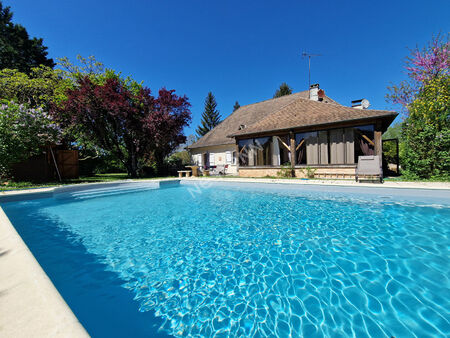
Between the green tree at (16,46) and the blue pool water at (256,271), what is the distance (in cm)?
3115

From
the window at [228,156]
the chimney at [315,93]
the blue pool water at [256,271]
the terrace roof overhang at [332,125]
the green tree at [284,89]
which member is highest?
the green tree at [284,89]

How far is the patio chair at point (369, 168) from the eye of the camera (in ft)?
28.4

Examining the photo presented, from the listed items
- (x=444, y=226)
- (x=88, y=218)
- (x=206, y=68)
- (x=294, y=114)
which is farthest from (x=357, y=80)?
(x=88, y=218)

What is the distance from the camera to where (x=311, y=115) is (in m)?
12.2

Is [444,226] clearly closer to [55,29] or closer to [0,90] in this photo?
[55,29]

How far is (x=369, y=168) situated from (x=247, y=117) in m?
13.5

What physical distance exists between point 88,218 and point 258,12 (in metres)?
16.0

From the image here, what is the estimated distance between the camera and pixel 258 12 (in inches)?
528

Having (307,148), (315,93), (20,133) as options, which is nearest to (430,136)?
(307,148)

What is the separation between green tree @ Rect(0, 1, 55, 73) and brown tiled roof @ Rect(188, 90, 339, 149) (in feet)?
81.5

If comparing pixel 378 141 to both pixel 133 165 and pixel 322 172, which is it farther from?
pixel 133 165

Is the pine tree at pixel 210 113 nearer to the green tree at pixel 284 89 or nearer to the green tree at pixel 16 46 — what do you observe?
the green tree at pixel 284 89

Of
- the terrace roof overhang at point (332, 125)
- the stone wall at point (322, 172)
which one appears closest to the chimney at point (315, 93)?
the terrace roof overhang at point (332, 125)

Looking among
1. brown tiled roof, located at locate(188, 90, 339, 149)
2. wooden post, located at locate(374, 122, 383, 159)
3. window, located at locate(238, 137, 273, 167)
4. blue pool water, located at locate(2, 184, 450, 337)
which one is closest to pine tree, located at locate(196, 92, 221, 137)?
brown tiled roof, located at locate(188, 90, 339, 149)
